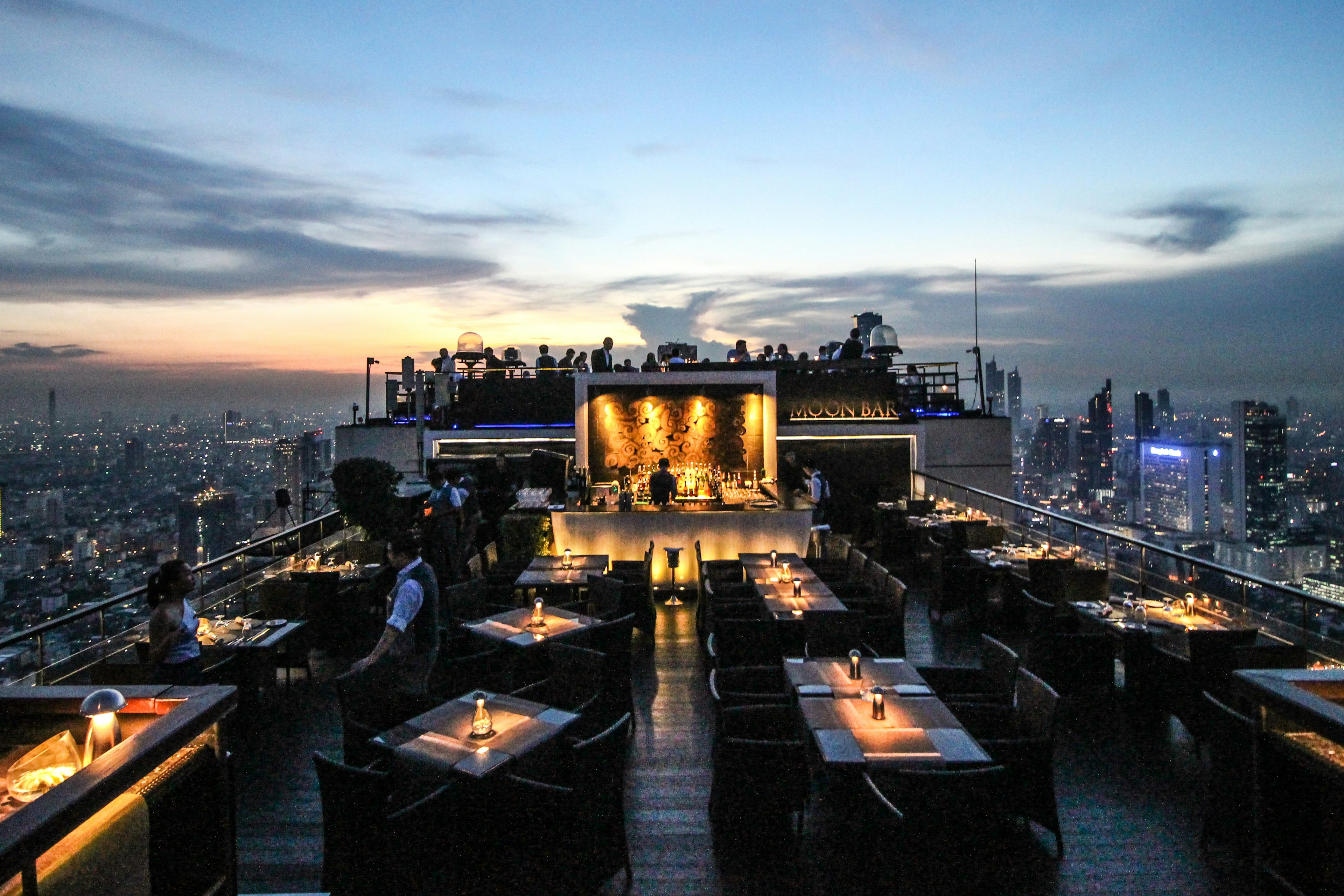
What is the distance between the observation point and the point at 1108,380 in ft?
203

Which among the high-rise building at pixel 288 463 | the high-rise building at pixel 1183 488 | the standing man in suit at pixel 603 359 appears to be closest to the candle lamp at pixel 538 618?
the standing man in suit at pixel 603 359

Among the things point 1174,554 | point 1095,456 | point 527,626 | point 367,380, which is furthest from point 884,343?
point 1095,456

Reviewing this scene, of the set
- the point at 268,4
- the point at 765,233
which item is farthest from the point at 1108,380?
the point at 268,4

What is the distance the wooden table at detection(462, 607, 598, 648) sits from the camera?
583 cm

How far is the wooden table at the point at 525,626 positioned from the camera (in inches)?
230

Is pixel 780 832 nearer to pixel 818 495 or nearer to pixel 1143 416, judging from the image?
pixel 818 495

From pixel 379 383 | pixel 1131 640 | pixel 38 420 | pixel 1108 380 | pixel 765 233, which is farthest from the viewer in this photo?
pixel 1108 380

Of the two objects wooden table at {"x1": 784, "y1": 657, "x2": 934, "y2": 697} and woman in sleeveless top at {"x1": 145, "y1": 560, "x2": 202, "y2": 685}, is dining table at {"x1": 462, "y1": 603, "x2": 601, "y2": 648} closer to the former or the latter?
wooden table at {"x1": 784, "y1": 657, "x2": 934, "y2": 697}

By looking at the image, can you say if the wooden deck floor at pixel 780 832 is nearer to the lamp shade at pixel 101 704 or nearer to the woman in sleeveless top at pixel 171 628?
the woman in sleeveless top at pixel 171 628

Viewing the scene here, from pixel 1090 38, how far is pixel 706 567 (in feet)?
Answer: 32.7

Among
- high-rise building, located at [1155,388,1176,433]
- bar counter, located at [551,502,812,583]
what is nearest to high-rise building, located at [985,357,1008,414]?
bar counter, located at [551,502,812,583]

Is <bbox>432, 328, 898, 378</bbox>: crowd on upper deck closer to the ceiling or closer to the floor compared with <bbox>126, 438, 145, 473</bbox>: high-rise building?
closer to the ceiling

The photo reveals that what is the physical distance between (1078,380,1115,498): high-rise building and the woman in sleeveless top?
2047 inches

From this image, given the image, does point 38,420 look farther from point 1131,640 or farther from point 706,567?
point 1131,640
